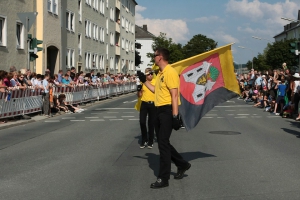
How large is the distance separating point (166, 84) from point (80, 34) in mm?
43119

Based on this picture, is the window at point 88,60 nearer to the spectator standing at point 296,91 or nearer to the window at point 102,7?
the window at point 102,7

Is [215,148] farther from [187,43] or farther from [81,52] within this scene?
[187,43]

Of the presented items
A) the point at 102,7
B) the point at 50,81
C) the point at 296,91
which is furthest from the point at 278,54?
the point at 50,81

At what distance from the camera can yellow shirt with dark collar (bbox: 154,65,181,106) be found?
7.34m

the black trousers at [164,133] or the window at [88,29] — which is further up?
the window at [88,29]

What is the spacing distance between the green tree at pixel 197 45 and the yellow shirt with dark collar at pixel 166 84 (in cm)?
13652

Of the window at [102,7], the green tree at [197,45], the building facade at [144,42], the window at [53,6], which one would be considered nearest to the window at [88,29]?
the window at [102,7]

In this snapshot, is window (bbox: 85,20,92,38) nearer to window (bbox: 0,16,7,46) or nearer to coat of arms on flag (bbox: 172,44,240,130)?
window (bbox: 0,16,7,46)

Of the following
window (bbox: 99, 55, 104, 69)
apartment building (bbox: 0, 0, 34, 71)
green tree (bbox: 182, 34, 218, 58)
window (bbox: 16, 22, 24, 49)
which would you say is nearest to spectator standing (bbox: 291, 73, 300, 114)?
apartment building (bbox: 0, 0, 34, 71)

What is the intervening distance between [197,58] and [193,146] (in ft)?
10.6

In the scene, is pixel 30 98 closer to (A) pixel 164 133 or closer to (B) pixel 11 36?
(B) pixel 11 36

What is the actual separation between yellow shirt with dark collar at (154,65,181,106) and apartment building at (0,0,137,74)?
16.0m

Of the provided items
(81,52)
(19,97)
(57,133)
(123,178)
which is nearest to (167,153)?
(123,178)

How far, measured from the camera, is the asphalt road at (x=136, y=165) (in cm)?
686
